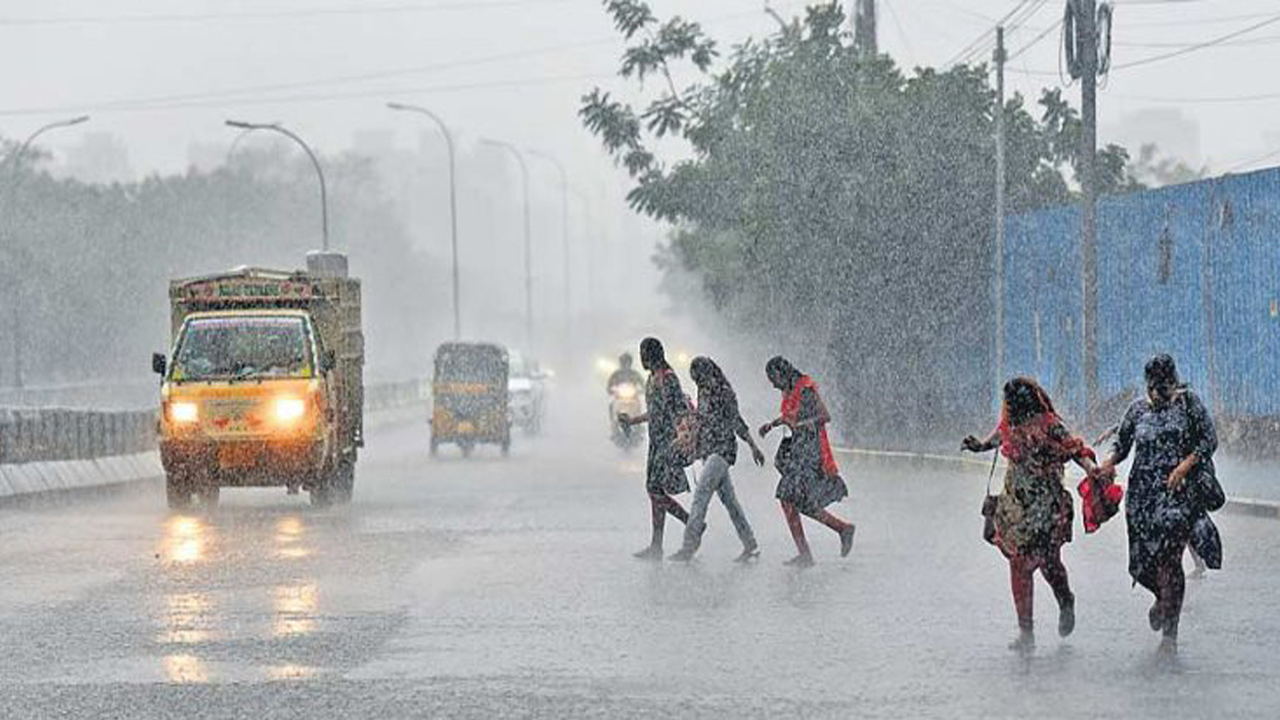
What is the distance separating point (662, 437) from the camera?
771 inches

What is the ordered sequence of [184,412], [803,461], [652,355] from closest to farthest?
[803,461] → [652,355] → [184,412]

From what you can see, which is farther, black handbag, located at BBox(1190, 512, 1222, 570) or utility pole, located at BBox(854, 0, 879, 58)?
utility pole, located at BBox(854, 0, 879, 58)

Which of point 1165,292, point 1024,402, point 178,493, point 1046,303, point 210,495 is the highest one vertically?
point 1165,292

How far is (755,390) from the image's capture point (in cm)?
6003

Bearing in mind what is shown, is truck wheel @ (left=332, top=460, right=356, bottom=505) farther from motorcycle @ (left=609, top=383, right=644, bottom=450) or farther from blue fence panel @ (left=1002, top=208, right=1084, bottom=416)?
blue fence panel @ (left=1002, top=208, right=1084, bottom=416)

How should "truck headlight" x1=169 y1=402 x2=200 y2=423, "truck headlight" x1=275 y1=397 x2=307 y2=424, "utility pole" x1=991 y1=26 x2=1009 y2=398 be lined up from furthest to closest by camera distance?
"utility pole" x1=991 y1=26 x2=1009 y2=398 → "truck headlight" x1=275 y1=397 x2=307 y2=424 → "truck headlight" x1=169 y1=402 x2=200 y2=423

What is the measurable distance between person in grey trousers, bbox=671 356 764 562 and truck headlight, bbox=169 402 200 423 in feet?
27.2

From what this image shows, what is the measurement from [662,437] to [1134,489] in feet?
22.0

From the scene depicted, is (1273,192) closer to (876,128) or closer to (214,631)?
(876,128)

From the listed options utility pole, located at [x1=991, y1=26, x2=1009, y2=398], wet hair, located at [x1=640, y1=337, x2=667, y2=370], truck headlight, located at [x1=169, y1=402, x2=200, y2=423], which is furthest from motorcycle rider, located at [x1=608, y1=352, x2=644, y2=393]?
A: wet hair, located at [x1=640, y1=337, x2=667, y2=370]

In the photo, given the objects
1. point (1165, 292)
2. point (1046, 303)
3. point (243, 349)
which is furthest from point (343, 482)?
point (1046, 303)

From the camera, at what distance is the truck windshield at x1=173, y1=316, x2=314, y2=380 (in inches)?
1033

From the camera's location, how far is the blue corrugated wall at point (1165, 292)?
32000 millimetres

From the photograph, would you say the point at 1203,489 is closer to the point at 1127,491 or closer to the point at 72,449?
the point at 1127,491
